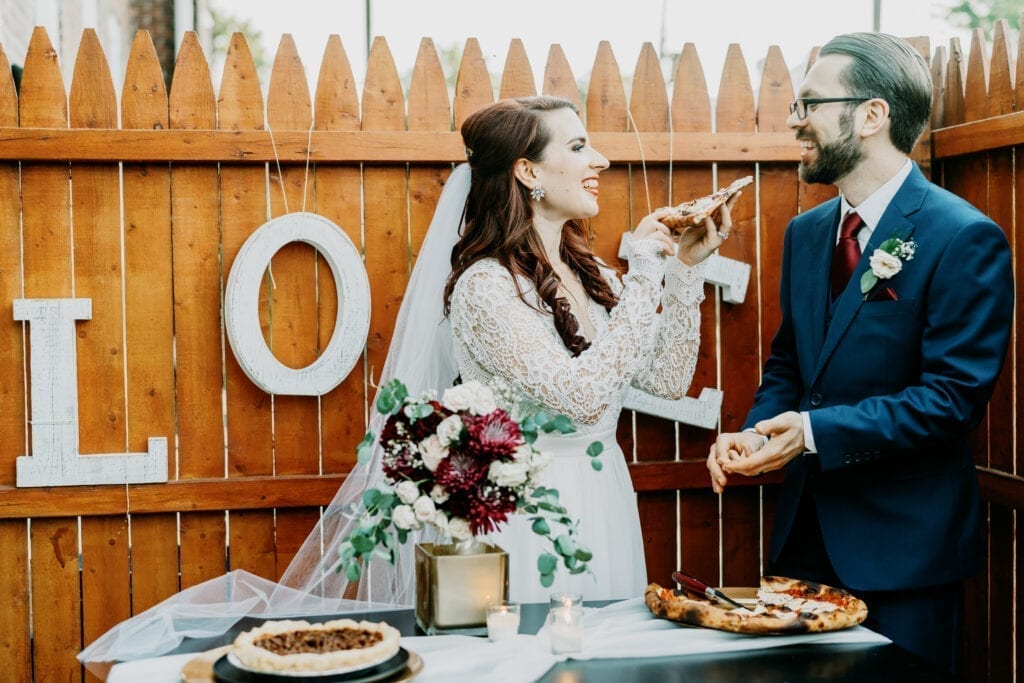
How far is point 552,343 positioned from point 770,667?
1056mm

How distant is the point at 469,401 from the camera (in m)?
2.00

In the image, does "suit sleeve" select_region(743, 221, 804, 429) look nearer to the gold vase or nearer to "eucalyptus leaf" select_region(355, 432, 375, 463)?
the gold vase

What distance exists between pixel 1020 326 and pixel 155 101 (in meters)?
2.85

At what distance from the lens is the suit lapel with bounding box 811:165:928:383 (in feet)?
8.55

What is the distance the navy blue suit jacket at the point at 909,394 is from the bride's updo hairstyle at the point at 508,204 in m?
0.68

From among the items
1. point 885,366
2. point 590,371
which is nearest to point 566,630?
point 590,371

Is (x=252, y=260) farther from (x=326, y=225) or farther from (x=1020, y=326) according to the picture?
(x=1020, y=326)

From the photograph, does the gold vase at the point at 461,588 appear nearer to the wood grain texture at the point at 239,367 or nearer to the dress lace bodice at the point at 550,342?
the dress lace bodice at the point at 550,342

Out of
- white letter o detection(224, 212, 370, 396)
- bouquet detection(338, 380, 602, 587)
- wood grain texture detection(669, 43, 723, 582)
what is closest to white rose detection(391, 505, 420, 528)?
bouquet detection(338, 380, 602, 587)

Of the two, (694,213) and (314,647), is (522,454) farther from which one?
(694,213)

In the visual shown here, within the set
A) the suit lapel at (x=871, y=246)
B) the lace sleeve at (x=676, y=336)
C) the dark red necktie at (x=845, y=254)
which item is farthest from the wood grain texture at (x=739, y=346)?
the suit lapel at (x=871, y=246)

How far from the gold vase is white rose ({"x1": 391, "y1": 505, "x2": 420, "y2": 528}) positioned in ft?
0.38

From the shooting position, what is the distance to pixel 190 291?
339 cm

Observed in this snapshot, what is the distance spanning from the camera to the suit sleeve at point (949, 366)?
2428 millimetres
